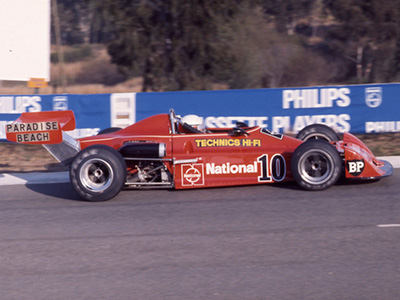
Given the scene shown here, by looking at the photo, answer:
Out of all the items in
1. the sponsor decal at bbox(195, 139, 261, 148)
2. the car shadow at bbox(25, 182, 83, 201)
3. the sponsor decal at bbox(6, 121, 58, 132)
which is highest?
the sponsor decal at bbox(6, 121, 58, 132)

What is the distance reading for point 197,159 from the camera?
7969 mm

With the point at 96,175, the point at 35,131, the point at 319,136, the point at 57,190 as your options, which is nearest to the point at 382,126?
the point at 319,136

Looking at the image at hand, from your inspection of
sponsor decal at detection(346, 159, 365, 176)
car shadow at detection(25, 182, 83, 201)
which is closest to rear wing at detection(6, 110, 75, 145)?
car shadow at detection(25, 182, 83, 201)

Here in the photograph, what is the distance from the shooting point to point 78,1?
44.5m

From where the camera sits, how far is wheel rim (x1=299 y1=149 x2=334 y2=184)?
7781 millimetres

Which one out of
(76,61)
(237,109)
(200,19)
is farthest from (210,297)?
(76,61)

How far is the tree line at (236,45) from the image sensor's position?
2350cm

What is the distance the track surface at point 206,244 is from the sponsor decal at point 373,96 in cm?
432

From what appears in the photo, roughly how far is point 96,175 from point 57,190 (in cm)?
113

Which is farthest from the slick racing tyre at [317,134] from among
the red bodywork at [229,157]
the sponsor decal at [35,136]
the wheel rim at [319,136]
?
the sponsor decal at [35,136]

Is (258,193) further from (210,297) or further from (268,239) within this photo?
(210,297)

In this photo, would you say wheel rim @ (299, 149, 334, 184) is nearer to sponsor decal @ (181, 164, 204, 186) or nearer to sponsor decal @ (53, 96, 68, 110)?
sponsor decal @ (181, 164, 204, 186)

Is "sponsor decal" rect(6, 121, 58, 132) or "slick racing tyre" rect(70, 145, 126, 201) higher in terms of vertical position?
"sponsor decal" rect(6, 121, 58, 132)

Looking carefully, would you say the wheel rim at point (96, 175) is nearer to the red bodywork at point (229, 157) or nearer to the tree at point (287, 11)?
the red bodywork at point (229, 157)
